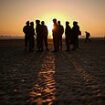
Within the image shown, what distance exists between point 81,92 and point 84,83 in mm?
1276

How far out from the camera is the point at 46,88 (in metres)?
7.48

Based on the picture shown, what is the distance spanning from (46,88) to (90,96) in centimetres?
145

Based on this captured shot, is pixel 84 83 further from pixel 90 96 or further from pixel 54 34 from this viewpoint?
pixel 54 34

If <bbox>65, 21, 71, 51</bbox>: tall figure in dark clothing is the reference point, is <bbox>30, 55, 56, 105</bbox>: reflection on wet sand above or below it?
below

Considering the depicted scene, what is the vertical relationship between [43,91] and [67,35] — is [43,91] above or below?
below

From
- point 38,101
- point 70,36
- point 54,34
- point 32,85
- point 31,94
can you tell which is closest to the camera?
point 38,101

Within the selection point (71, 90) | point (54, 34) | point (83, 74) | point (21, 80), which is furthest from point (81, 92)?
point (54, 34)

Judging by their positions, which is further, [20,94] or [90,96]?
[20,94]

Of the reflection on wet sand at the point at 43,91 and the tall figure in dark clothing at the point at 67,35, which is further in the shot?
the tall figure in dark clothing at the point at 67,35

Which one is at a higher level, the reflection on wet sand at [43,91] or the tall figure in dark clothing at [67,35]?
the tall figure in dark clothing at [67,35]

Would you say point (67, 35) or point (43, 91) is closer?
point (43, 91)

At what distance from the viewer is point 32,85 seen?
26.1ft

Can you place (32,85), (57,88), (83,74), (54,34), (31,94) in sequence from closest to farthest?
(31,94), (57,88), (32,85), (83,74), (54,34)

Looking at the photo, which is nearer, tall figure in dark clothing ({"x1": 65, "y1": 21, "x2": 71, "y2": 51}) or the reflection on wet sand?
the reflection on wet sand
